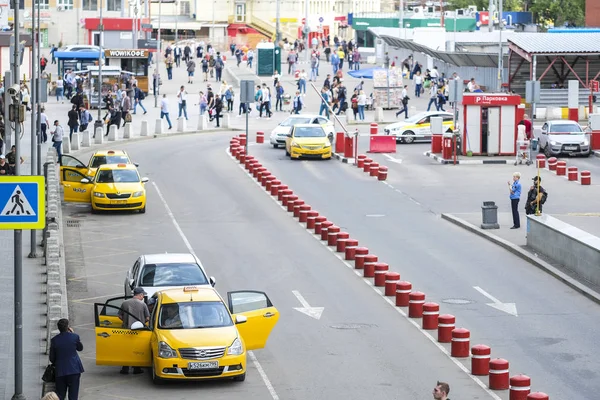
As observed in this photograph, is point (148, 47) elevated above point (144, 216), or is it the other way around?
point (148, 47)

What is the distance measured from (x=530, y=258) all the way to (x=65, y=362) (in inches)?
568

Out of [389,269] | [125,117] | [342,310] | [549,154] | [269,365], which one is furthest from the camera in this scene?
[125,117]

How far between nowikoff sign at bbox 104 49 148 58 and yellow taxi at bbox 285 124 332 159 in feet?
73.5

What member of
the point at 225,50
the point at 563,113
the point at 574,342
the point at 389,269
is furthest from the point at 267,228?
the point at 225,50

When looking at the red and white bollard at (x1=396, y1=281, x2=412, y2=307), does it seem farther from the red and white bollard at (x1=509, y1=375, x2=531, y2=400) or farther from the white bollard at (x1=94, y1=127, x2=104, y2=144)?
the white bollard at (x1=94, y1=127, x2=104, y2=144)

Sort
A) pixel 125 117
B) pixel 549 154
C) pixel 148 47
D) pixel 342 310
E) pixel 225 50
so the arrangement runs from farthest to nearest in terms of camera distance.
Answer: pixel 225 50 → pixel 148 47 → pixel 125 117 → pixel 549 154 → pixel 342 310

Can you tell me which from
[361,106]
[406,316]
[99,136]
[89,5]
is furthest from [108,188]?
[89,5]

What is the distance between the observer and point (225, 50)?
11175 cm

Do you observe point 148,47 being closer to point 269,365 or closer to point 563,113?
point 563,113

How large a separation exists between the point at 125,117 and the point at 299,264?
29634mm

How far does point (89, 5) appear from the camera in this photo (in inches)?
4503

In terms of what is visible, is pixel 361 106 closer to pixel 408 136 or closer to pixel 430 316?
pixel 408 136

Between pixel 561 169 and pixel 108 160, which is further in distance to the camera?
pixel 561 169

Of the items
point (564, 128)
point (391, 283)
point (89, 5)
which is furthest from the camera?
point (89, 5)
